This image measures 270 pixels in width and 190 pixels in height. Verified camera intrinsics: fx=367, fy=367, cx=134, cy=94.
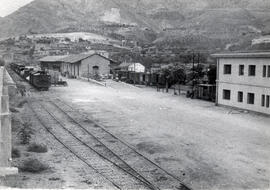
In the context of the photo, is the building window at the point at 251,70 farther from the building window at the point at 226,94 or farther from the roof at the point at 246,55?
the building window at the point at 226,94

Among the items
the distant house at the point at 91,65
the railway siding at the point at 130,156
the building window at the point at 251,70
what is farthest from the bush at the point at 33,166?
the distant house at the point at 91,65

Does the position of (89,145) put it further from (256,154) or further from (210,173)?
(256,154)

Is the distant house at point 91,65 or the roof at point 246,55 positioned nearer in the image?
the roof at point 246,55

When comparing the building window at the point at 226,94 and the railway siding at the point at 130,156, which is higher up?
the building window at the point at 226,94

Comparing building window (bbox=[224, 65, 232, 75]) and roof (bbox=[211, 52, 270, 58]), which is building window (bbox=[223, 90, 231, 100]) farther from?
roof (bbox=[211, 52, 270, 58])

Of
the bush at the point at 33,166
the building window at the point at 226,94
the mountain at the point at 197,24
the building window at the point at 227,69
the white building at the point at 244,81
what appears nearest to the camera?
the bush at the point at 33,166

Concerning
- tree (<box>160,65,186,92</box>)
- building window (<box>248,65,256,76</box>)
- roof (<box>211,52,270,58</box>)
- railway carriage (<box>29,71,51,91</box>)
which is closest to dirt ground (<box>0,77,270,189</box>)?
building window (<box>248,65,256,76</box>)

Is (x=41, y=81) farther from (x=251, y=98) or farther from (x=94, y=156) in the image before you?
(x=94, y=156)
